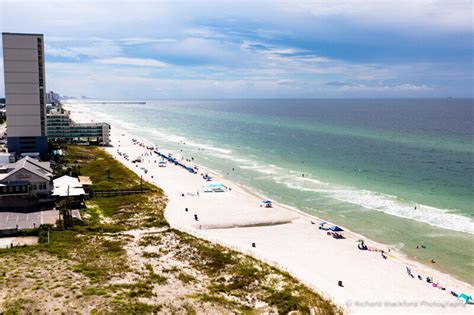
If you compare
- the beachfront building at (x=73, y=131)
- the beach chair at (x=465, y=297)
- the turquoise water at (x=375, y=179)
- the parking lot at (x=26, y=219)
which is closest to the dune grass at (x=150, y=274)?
the parking lot at (x=26, y=219)

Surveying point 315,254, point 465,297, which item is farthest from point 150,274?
point 465,297

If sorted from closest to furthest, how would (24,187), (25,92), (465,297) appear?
(465,297)
(24,187)
(25,92)

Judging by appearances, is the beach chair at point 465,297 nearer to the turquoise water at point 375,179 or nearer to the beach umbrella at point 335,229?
the turquoise water at point 375,179

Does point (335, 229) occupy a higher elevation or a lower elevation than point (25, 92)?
lower

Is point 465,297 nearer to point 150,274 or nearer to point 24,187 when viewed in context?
point 150,274

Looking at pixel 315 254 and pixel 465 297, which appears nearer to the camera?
pixel 465 297

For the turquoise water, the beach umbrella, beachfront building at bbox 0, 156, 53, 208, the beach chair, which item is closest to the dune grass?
beachfront building at bbox 0, 156, 53, 208

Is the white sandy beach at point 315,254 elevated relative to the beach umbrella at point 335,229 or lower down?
lower down
